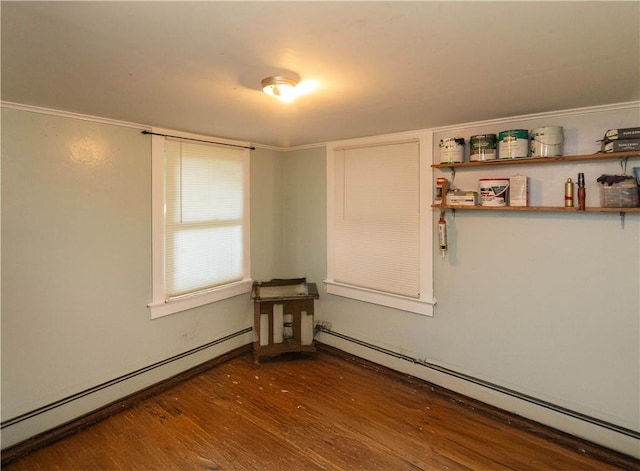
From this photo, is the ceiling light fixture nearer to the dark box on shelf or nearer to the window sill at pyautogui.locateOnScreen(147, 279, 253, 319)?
the dark box on shelf

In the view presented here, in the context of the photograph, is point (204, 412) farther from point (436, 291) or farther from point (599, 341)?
point (599, 341)

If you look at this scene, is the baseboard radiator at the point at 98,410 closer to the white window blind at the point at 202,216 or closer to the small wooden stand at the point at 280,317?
the small wooden stand at the point at 280,317

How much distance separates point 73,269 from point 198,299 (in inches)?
41.1

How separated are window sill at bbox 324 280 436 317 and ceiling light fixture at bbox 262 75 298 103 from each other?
210 centimetres

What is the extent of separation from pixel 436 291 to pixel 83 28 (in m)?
2.79

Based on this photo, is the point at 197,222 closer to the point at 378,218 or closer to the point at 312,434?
the point at 378,218

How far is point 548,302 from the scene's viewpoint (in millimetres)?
2422

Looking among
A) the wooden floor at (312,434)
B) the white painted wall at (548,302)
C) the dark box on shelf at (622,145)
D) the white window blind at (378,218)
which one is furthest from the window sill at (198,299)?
the dark box on shelf at (622,145)

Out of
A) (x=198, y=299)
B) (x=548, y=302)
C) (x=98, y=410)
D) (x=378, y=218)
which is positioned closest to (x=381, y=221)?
(x=378, y=218)

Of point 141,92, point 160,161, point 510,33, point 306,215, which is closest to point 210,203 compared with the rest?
point 160,161

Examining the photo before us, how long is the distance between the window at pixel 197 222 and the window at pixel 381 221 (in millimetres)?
942

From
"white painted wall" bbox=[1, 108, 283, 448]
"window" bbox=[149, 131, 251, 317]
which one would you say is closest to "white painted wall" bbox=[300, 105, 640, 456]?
"window" bbox=[149, 131, 251, 317]

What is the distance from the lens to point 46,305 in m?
2.29

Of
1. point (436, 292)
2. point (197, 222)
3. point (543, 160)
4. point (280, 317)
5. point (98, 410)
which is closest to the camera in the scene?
point (543, 160)
